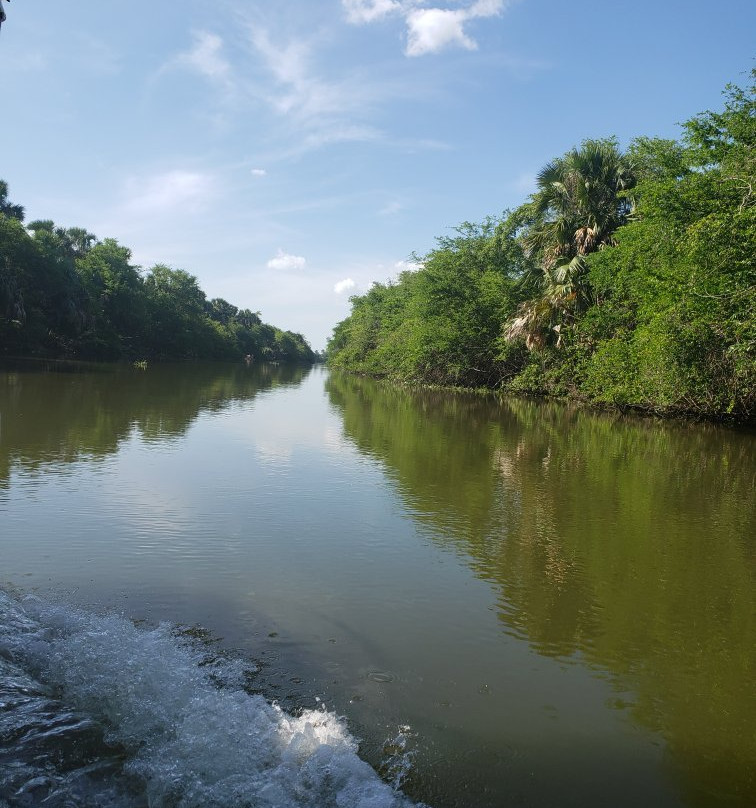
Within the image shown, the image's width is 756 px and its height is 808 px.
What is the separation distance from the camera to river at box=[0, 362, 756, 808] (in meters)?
3.06

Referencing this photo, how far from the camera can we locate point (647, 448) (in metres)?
15.6

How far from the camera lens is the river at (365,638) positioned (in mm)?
3059

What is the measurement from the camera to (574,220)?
1111 inches

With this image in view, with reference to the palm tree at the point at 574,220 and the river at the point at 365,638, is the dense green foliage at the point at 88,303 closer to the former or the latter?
the palm tree at the point at 574,220

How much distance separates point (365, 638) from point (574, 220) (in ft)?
90.0

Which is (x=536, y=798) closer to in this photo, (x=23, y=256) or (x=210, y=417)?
(x=210, y=417)

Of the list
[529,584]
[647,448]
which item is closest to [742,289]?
[647,448]

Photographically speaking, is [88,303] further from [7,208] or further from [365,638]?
[365,638]

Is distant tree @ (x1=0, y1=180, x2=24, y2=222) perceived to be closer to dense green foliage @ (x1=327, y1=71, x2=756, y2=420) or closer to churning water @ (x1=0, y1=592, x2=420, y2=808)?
dense green foliage @ (x1=327, y1=71, x2=756, y2=420)

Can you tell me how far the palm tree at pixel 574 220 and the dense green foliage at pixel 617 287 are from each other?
60 mm

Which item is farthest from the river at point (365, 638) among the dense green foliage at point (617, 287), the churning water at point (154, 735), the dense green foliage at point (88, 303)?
the dense green foliage at point (88, 303)

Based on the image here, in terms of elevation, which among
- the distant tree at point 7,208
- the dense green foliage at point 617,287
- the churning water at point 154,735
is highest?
the distant tree at point 7,208

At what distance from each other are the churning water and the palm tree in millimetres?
25781

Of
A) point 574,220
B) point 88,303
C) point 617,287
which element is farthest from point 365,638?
point 88,303
